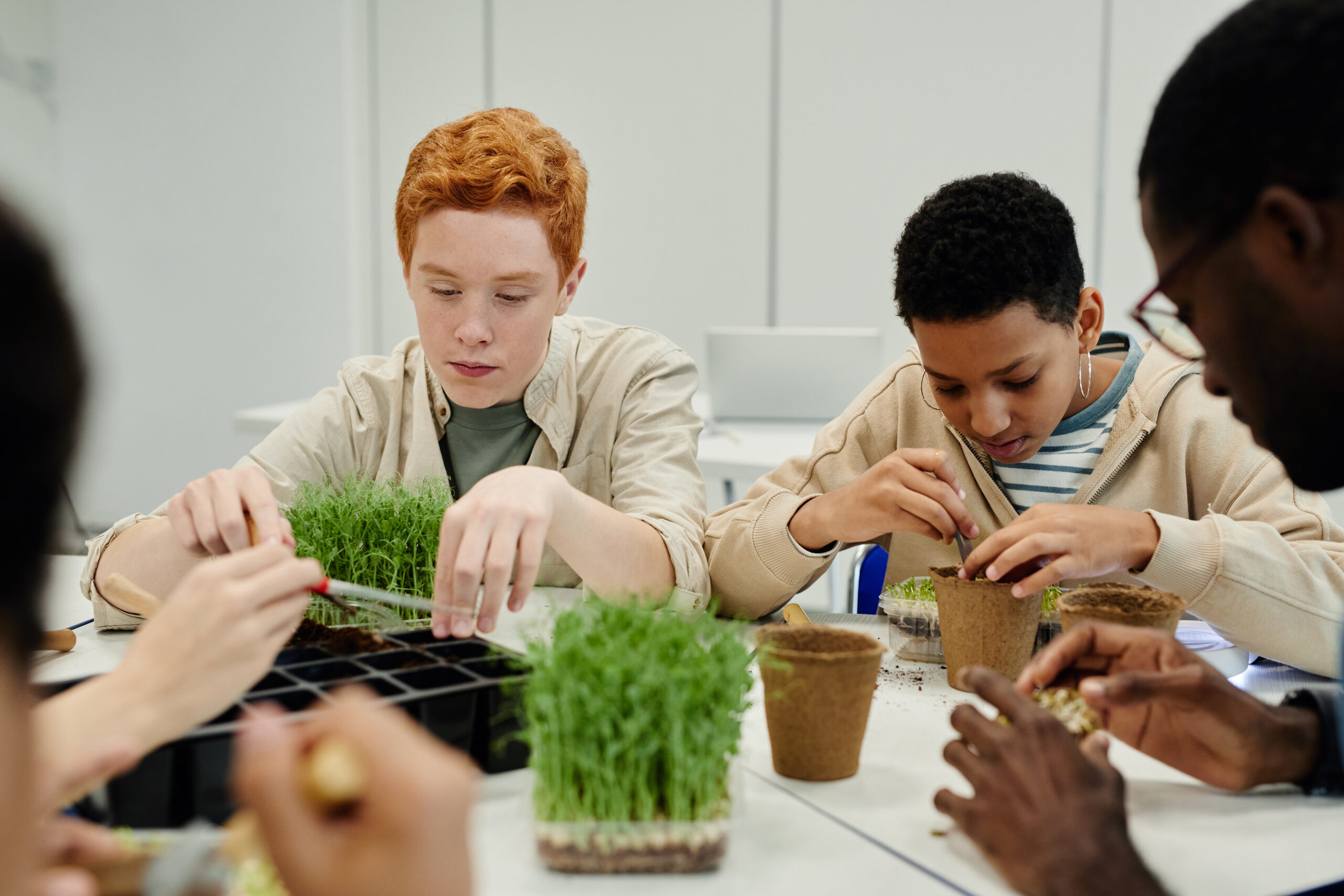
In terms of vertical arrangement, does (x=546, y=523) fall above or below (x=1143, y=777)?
above

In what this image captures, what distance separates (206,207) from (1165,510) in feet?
17.6

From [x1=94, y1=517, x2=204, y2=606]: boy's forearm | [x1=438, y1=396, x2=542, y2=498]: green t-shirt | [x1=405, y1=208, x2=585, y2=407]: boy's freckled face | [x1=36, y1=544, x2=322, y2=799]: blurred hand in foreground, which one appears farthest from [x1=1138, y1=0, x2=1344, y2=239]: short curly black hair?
[x1=94, y1=517, x2=204, y2=606]: boy's forearm

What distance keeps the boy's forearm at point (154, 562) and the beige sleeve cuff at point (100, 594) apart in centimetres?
1

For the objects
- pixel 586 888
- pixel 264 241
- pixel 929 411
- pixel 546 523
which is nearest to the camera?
pixel 586 888

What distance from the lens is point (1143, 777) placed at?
1.07 meters

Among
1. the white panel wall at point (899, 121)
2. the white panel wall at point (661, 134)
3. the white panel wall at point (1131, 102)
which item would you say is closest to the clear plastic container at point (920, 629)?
the white panel wall at point (1131, 102)

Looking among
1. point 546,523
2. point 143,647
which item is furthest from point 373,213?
point 143,647

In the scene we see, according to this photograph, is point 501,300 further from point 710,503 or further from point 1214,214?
point 710,503

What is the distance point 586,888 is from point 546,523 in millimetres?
581

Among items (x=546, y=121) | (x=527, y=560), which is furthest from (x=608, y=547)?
(x=546, y=121)

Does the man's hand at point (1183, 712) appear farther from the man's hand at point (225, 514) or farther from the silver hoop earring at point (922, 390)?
the man's hand at point (225, 514)

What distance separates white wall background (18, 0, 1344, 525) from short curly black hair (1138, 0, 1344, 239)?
12.8 feet

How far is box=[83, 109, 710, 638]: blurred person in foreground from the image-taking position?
4.58ft

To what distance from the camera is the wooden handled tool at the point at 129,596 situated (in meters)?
1.42
